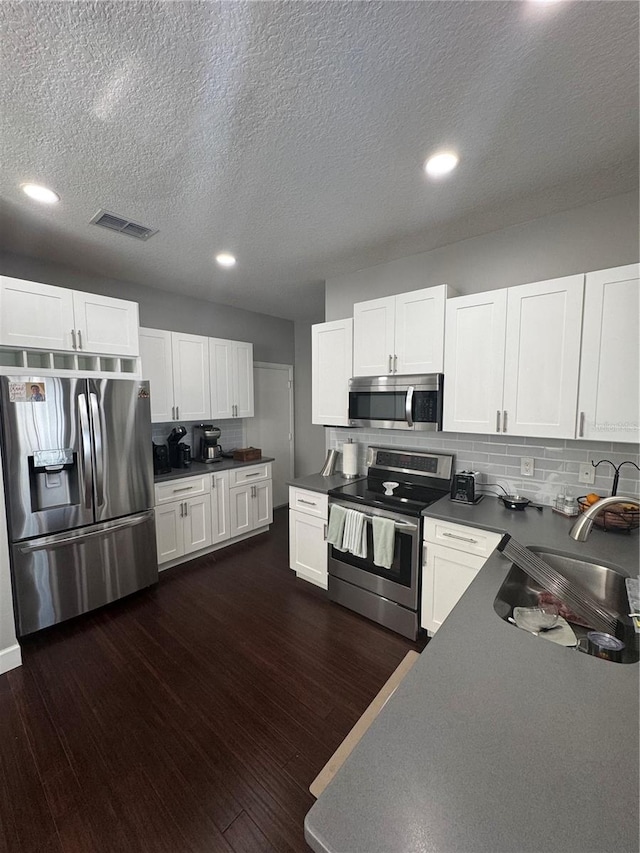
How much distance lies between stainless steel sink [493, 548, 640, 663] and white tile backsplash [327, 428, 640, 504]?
0.78 meters

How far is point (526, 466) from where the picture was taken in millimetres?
2336

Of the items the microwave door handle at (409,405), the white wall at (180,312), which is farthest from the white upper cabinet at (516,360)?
the white wall at (180,312)

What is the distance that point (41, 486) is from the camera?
234 cm

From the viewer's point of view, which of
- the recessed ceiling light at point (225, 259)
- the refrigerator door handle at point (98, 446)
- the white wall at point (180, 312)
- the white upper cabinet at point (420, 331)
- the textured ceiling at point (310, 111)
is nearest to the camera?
the textured ceiling at point (310, 111)

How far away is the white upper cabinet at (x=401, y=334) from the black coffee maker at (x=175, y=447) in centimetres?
203

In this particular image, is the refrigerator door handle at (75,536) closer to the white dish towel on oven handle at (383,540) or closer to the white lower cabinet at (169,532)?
the white lower cabinet at (169,532)

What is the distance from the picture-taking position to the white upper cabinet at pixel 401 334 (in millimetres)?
2387

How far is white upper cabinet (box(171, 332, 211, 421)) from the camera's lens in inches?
139

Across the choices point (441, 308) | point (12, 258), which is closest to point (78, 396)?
point (12, 258)

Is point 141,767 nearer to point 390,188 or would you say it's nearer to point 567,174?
Answer: point 390,188

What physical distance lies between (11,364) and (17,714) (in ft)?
7.27

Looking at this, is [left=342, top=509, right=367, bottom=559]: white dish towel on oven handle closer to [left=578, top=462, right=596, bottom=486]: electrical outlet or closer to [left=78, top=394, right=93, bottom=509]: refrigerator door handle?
[left=578, top=462, right=596, bottom=486]: electrical outlet

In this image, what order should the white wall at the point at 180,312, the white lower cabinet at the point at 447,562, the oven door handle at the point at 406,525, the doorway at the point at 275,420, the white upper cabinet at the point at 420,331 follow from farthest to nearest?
the doorway at the point at 275,420, the white wall at the point at 180,312, the white upper cabinet at the point at 420,331, the oven door handle at the point at 406,525, the white lower cabinet at the point at 447,562

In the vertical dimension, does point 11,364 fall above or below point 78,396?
above
